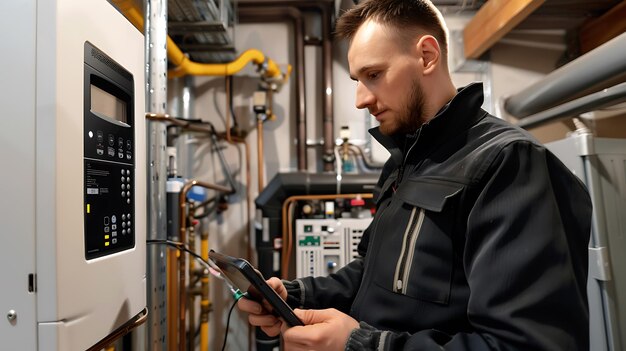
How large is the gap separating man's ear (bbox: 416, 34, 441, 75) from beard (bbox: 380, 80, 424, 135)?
0.04 meters

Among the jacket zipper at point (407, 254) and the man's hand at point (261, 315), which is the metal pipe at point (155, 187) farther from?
the jacket zipper at point (407, 254)

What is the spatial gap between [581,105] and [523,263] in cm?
159

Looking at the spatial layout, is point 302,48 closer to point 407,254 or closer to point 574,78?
point 574,78

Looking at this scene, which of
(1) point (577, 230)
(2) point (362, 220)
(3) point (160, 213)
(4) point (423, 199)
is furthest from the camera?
(2) point (362, 220)

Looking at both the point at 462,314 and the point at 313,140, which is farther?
the point at 313,140

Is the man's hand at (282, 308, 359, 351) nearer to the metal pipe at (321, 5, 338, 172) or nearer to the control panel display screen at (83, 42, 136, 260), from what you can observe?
the control panel display screen at (83, 42, 136, 260)

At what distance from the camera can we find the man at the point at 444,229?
1.67ft

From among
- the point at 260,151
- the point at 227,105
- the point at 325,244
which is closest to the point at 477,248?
the point at 325,244

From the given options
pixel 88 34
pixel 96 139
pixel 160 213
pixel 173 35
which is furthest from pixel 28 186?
pixel 173 35

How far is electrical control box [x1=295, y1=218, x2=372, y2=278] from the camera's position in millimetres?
2006

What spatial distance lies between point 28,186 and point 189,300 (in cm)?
172

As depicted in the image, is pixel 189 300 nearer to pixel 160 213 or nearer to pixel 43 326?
pixel 160 213

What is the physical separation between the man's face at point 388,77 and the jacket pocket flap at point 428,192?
0.14m

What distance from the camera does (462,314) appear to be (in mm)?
624
